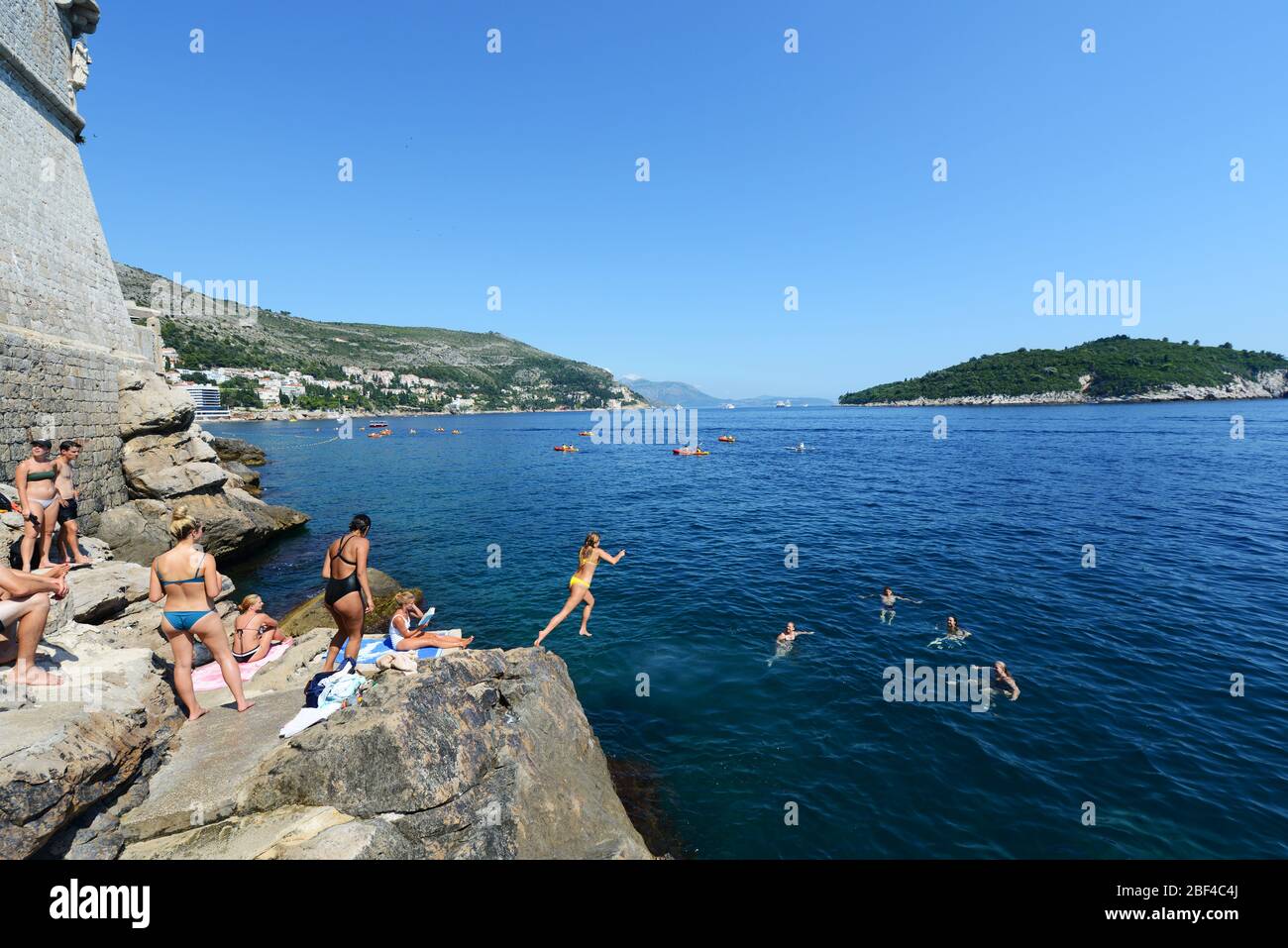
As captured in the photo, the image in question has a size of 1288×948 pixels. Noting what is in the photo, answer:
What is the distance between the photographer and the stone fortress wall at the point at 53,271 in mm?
15180

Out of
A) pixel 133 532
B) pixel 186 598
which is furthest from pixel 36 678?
pixel 133 532

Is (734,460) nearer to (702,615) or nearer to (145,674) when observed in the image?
(702,615)

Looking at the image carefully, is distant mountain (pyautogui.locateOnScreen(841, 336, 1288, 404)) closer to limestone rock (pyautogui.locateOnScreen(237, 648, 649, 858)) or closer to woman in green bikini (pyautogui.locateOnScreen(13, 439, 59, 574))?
limestone rock (pyautogui.locateOnScreen(237, 648, 649, 858))

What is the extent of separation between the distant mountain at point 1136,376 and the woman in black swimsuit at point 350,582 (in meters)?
210

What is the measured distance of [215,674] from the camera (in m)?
9.41

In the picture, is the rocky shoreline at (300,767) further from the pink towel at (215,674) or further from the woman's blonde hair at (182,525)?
the woman's blonde hair at (182,525)

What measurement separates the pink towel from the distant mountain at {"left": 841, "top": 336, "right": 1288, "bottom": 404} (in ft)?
693

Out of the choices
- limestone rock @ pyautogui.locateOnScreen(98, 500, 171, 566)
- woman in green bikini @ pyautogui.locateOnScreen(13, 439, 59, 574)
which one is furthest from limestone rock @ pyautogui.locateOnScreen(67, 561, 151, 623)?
limestone rock @ pyautogui.locateOnScreen(98, 500, 171, 566)

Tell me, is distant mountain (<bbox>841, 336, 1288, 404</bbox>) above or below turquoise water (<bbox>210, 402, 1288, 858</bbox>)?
above

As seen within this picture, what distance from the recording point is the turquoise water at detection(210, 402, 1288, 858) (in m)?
8.88

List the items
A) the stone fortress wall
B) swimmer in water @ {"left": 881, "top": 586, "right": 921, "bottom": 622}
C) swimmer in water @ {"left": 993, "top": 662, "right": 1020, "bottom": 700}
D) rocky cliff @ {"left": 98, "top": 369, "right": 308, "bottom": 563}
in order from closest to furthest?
swimmer in water @ {"left": 993, "top": 662, "right": 1020, "bottom": 700}, the stone fortress wall, swimmer in water @ {"left": 881, "top": 586, "right": 921, "bottom": 622}, rocky cliff @ {"left": 98, "top": 369, "right": 308, "bottom": 563}

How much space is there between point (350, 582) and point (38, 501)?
28.6ft

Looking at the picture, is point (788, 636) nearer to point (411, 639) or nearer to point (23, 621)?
point (411, 639)

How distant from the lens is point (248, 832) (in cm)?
525
